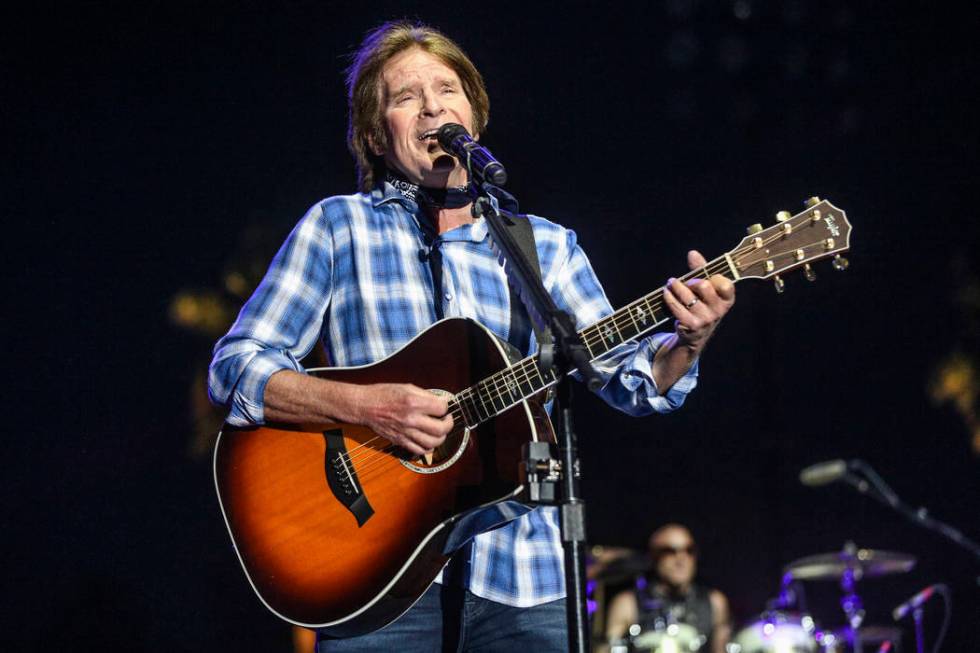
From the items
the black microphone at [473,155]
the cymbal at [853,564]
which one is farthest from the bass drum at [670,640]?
the black microphone at [473,155]

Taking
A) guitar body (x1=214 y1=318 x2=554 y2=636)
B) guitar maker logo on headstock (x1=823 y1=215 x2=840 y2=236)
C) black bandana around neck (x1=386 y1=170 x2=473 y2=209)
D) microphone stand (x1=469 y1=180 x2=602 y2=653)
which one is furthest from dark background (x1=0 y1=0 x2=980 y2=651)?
guitar maker logo on headstock (x1=823 y1=215 x2=840 y2=236)

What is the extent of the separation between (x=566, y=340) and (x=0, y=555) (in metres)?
3.33

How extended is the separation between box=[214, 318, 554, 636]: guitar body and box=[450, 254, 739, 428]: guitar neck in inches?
1.2

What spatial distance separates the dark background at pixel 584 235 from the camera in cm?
431

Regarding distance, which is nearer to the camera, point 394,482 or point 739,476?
point 394,482

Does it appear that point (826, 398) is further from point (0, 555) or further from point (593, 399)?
point (0, 555)

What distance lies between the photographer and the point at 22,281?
14.0ft

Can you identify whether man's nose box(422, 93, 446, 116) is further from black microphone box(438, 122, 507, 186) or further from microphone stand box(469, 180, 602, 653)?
microphone stand box(469, 180, 602, 653)

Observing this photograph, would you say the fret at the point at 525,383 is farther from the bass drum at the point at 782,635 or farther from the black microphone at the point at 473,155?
the bass drum at the point at 782,635

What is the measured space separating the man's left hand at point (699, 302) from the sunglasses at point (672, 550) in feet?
16.6

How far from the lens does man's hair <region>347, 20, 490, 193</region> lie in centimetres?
288

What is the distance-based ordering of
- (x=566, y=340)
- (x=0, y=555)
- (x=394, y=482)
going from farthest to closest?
(x=0, y=555)
(x=394, y=482)
(x=566, y=340)

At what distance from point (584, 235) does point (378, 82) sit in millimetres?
3779

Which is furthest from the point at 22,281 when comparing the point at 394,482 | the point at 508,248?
the point at 508,248
